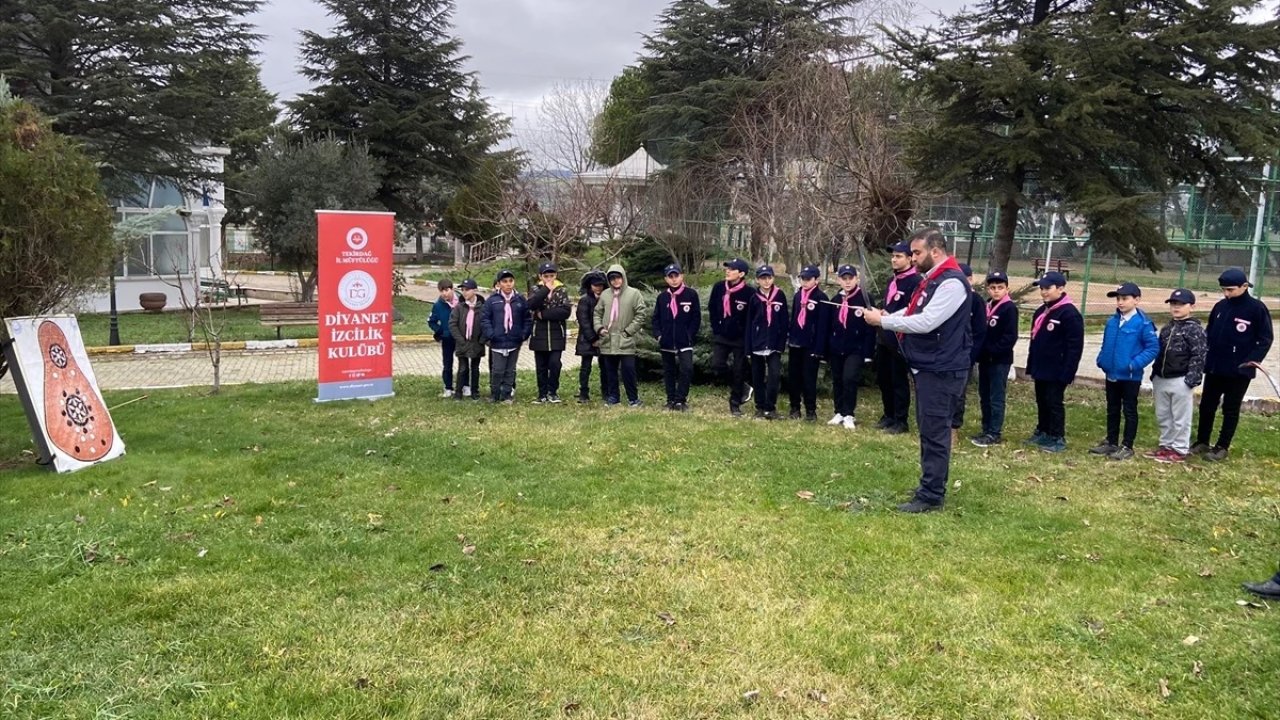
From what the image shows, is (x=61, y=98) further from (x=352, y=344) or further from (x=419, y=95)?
(x=352, y=344)

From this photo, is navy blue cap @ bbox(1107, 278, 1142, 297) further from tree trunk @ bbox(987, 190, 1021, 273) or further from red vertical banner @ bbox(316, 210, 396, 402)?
red vertical banner @ bbox(316, 210, 396, 402)

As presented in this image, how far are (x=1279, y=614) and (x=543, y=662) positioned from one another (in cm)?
374

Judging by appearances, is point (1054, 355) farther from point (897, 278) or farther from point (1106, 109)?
point (1106, 109)

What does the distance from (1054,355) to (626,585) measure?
5.76 m

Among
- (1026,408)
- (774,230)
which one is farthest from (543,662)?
(774,230)

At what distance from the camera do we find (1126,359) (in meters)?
8.12

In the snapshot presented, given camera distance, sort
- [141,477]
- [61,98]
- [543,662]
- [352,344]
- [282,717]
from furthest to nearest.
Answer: [61,98] < [352,344] < [141,477] < [543,662] < [282,717]

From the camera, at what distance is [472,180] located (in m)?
31.1

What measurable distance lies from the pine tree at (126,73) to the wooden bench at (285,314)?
566 centimetres

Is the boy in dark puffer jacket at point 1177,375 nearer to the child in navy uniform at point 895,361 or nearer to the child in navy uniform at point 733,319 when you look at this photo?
the child in navy uniform at point 895,361

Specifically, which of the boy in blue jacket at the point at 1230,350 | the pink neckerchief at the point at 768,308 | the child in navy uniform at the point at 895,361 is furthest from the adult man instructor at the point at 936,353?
the boy in blue jacket at the point at 1230,350

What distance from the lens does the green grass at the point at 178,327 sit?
1719 cm

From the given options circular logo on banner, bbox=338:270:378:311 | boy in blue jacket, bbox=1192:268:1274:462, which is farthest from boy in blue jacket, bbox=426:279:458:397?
boy in blue jacket, bbox=1192:268:1274:462

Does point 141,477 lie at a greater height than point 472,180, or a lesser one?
lesser
